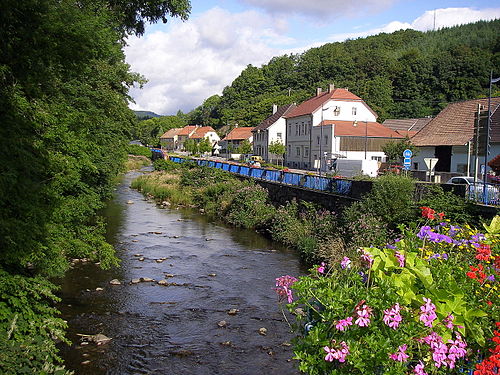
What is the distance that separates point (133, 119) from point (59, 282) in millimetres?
10301

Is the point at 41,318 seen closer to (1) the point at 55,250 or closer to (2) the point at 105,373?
(1) the point at 55,250

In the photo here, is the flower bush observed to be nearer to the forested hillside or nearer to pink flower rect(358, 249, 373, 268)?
pink flower rect(358, 249, 373, 268)

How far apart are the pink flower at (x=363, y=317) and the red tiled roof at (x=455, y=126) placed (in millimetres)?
30218

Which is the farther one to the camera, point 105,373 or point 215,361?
point 215,361

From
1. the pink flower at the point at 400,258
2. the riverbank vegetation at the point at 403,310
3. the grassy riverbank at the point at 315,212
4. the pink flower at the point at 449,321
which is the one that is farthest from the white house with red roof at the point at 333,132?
the pink flower at the point at 449,321

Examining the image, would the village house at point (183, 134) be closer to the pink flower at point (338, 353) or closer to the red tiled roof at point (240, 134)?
the red tiled roof at point (240, 134)

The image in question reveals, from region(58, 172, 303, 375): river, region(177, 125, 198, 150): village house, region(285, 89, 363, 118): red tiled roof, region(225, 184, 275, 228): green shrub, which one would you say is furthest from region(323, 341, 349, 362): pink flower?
region(177, 125, 198, 150): village house

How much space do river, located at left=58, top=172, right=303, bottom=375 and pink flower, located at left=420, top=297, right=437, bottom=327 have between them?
59.3 inches

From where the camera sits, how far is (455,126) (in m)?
32.5

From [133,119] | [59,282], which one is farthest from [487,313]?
[133,119]

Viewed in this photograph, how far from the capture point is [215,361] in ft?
30.4

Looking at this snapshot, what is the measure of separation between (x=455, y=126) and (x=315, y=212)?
1631cm

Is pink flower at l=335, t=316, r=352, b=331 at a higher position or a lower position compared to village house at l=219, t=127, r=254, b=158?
lower

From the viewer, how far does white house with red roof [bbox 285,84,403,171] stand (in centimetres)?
4847
